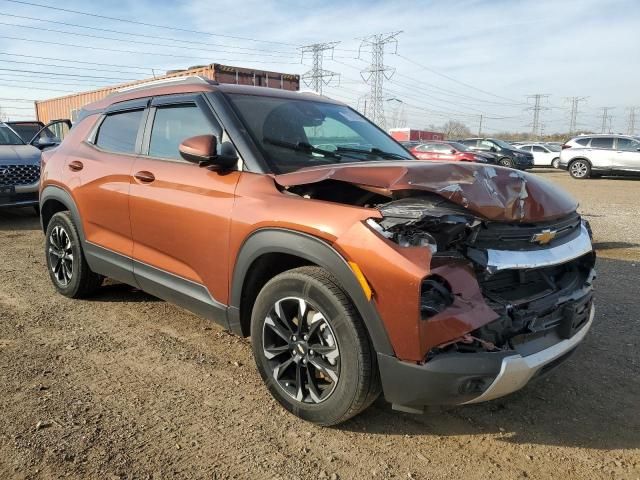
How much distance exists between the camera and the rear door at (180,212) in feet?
10.3

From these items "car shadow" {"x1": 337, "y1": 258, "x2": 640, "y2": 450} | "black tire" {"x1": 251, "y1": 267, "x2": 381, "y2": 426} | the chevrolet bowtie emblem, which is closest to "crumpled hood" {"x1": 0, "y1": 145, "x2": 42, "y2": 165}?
"black tire" {"x1": 251, "y1": 267, "x2": 381, "y2": 426}

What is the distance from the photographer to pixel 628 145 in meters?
20.4

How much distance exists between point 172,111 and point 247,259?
56.2 inches

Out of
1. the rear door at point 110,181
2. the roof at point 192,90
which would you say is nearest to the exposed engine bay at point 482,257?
the roof at point 192,90

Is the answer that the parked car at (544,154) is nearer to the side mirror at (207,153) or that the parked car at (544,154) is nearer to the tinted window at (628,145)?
the tinted window at (628,145)

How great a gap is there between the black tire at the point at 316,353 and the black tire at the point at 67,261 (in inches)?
89.4

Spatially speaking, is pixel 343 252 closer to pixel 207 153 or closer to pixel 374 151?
pixel 207 153

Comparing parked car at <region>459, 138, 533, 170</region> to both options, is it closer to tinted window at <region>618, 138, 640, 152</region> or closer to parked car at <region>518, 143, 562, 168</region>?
parked car at <region>518, 143, 562, 168</region>

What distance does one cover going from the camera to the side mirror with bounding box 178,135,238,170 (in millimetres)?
2975

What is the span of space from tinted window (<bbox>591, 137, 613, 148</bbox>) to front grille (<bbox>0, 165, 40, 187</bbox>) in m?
20.1

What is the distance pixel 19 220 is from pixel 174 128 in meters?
6.91

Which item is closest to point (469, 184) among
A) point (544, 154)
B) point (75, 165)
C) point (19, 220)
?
point (75, 165)

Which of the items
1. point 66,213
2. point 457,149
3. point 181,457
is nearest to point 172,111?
point 66,213

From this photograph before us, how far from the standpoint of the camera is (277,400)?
2904 mm
